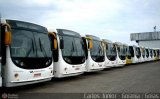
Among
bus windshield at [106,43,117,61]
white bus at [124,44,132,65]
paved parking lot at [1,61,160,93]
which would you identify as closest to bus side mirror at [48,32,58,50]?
paved parking lot at [1,61,160,93]

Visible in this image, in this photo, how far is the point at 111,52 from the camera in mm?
19172

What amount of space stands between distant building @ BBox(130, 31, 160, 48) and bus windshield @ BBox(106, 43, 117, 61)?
57164mm

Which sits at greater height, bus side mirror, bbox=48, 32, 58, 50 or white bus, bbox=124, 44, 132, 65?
bus side mirror, bbox=48, 32, 58, 50

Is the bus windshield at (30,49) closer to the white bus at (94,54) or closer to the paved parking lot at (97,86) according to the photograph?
the paved parking lot at (97,86)

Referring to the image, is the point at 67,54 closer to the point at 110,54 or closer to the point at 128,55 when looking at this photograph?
the point at 110,54

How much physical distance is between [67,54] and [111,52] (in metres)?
8.57

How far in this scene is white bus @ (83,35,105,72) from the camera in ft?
45.6

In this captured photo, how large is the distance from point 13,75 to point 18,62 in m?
0.51

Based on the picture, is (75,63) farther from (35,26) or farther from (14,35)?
(14,35)

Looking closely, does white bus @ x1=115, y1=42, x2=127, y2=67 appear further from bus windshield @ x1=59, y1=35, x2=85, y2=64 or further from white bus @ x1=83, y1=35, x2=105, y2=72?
bus windshield @ x1=59, y1=35, x2=85, y2=64

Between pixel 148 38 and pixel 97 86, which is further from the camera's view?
pixel 148 38

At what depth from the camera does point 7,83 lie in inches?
302

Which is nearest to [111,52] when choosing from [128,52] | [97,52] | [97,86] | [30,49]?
[97,52]

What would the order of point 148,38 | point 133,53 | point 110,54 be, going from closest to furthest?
point 110,54 → point 133,53 → point 148,38
